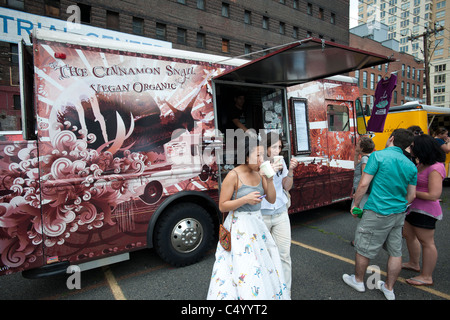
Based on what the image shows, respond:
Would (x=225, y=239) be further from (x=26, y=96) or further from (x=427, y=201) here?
(x=26, y=96)

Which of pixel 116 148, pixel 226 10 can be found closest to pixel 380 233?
pixel 116 148

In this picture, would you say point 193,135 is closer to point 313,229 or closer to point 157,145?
point 157,145

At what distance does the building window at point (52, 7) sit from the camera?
15480mm

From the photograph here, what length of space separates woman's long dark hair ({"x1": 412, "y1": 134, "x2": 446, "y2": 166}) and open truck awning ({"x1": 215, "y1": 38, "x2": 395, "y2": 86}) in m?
1.26

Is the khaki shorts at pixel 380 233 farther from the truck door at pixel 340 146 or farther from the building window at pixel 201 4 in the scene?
the building window at pixel 201 4

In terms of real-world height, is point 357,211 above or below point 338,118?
below

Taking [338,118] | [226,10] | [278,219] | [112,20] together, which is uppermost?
[226,10]

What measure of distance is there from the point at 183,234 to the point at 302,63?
2887mm

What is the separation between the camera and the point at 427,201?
319 cm

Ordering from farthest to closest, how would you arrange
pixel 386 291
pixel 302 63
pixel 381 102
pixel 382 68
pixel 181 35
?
pixel 382 68 → pixel 181 35 → pixel 381 102 → pixel 302 63 → pixel 386 291

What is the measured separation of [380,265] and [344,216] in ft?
8.08

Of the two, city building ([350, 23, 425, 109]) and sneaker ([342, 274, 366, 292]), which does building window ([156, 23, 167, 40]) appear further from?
city building ([350, 23, 425, 109])

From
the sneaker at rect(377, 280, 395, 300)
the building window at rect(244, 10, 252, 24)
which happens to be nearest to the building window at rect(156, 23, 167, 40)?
the building window at rect(244, 10, 252, 24)

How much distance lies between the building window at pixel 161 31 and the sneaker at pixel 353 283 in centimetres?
2053
